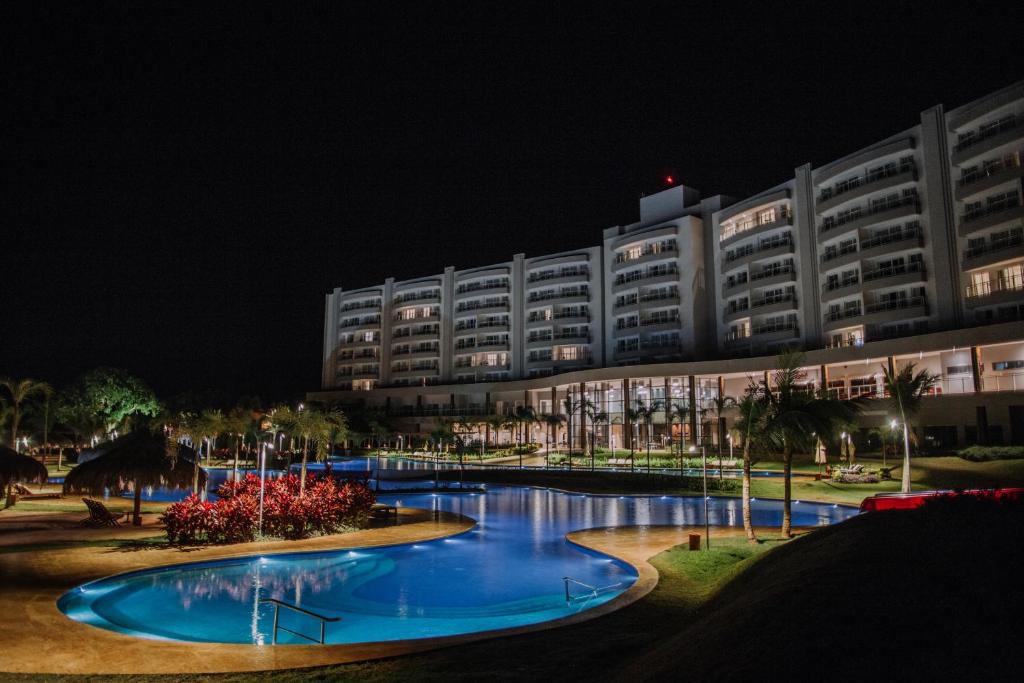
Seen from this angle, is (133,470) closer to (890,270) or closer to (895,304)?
(895,304)

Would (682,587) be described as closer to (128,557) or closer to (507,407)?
(128,557)

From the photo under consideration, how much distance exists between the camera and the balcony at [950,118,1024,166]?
4850cm

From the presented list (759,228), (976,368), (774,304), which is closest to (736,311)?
(774,304)

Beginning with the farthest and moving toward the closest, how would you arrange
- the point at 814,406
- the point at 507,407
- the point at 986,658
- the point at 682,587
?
the point at 507,407, the point at 814,406, the point at 682,587, the point at 986,658

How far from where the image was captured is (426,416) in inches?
3804

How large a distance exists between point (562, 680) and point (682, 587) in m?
6.42

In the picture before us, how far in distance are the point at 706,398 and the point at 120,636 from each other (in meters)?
60.9

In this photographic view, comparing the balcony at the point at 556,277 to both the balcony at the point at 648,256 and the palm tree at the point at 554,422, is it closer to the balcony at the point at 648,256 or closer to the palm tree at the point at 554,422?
the balcony at the point at 648,256

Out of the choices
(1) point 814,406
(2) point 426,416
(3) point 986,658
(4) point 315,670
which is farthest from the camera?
(2) point 426,416

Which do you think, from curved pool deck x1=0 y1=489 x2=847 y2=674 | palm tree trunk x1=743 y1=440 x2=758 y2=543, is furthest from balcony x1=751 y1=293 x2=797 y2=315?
curved pool deck x1=0 y1=489 x2=847 y2=674

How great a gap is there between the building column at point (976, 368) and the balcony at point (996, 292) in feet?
17.2

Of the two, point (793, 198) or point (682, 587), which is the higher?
point (793, 198)

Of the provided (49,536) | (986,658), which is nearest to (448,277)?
(49,536)

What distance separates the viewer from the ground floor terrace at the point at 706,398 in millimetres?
45375
